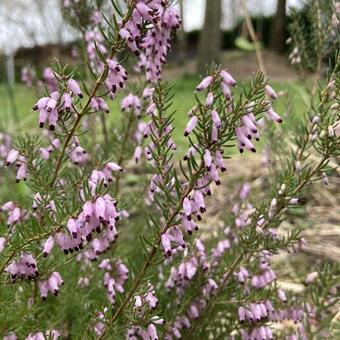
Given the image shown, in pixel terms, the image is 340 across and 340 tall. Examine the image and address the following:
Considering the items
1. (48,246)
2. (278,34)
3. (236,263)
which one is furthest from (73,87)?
(278,34)

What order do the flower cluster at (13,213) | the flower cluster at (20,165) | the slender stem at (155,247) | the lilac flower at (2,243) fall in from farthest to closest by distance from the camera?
the flower cluster at (13,213) → the flower cluster at (20,165) → the lilac flower at (2,243) → the slender stem at (155,247)

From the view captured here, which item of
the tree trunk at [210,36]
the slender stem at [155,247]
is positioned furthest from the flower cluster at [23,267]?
the tree trunk at [210,36]

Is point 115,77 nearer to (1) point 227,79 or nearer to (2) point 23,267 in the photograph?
(1) point 227,79

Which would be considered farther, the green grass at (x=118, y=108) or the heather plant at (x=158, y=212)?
the green grass at (x=118, y=108)

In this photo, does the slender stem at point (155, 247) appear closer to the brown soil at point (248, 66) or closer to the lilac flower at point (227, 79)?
the lilac flower at point (227, 79)

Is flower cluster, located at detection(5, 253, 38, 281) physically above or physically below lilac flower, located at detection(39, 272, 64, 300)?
above

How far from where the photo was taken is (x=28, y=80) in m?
5.96

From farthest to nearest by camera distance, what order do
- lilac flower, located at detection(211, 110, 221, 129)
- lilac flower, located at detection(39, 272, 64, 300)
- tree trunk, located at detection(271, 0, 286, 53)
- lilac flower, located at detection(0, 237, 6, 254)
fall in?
1. tree trunk, located at detection(271, 0, 286, 53)
2. lilac flower, located at detection(39, 272, 64, 300)
3. lilac flower, located at detection(0, 237, 6, 254)
4. lilac flower, located at detection(211, 110, 221, 129)

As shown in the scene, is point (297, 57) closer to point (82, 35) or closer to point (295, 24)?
point (295, 24)

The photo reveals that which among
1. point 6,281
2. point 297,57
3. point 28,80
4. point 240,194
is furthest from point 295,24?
point 28,80

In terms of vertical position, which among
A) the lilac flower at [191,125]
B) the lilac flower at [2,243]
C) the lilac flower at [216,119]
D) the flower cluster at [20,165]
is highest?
the lilac flower at [216,119]

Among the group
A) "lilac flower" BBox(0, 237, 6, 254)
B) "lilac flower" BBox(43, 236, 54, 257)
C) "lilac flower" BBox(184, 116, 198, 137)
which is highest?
"lilac flower" BBox(184, 116, 198, 137)

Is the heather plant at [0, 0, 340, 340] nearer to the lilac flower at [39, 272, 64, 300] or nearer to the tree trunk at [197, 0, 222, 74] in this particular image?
the lilac flower at [39, 272, 64, 300]

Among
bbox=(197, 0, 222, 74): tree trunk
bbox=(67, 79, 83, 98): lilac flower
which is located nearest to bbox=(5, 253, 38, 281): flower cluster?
bbox=(67, 79, 83, 98): lilac flower
